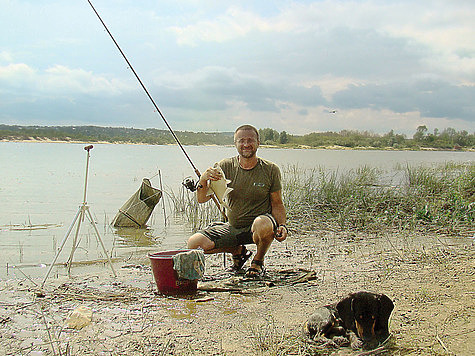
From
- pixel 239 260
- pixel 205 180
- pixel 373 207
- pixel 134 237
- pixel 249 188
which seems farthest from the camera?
pixel 373 207

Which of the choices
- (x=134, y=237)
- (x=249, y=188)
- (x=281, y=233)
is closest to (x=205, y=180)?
(x=249, y=188)

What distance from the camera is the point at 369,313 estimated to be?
269cm

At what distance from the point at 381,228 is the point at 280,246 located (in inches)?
74.9

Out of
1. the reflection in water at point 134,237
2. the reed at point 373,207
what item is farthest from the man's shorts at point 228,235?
the reed at point 373,207

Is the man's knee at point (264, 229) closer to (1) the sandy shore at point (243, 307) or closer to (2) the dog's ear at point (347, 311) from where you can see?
(1) the sandy shore at point (243, 307)

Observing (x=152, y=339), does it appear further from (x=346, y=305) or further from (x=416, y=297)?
(x=416, y=297)

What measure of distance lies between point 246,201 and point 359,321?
7.07ft

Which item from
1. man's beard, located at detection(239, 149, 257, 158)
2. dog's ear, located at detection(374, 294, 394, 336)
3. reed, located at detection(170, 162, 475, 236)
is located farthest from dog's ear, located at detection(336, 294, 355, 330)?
reed, located at detection(170, 162, 475, 236)

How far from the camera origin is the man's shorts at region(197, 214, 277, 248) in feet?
15.0

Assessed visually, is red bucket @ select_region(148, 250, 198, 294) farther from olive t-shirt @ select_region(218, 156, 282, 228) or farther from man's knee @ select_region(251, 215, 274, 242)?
olive t-shirt @ select_region(218, 156, 282, 228)

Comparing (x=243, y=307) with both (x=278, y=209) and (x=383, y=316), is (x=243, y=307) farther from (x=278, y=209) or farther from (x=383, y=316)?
(x=278, y=209)

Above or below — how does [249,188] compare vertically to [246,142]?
below

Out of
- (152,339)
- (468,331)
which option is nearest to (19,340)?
(152,339)

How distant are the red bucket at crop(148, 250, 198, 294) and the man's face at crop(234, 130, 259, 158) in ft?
4.31
